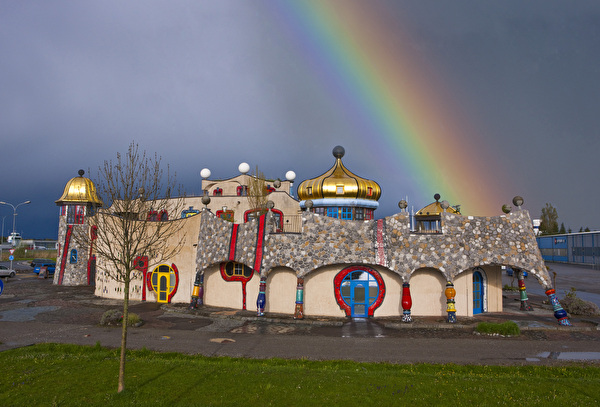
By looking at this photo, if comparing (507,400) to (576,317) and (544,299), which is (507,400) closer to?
(576,317)

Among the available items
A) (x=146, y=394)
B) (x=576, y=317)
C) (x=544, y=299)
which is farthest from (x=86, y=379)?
(x=544, y=299)

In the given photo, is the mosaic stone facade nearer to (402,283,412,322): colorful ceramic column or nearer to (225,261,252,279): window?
(402,283,412,322): colorful ceramic column

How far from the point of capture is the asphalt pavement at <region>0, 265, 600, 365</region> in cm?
1248

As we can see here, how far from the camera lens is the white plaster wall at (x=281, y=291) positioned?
64.1 ft

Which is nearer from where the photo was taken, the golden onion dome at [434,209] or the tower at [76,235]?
the golden onion dome at [434,209]

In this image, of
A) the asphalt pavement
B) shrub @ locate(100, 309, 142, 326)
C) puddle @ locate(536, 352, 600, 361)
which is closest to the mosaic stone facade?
the asphalt pavement

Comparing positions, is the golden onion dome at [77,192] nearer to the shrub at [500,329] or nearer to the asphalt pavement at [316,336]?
the asphalt pavement at [316,336]

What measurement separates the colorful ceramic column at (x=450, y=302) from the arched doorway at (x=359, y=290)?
2788 mm

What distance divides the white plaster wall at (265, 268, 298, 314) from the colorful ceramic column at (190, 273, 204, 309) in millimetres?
3810

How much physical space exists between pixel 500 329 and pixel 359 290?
5993 millimetres

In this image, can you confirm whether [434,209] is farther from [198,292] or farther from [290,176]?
[198,292]

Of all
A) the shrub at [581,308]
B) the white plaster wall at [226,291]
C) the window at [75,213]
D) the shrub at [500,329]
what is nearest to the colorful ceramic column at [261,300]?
the white plaster wall at [226,291]

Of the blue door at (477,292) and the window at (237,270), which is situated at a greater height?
the window at (237,270)

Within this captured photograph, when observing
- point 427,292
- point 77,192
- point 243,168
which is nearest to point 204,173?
point 243,168
